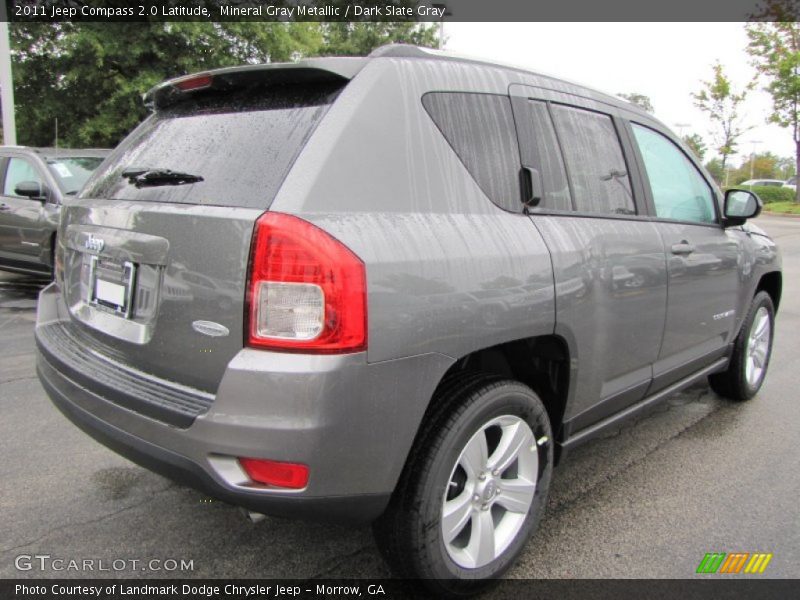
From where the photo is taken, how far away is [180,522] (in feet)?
8.54

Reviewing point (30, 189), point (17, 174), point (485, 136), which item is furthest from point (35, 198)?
point (485, 136)

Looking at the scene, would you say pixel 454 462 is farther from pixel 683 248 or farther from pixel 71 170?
pixel 71 170

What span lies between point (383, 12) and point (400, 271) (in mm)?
22418

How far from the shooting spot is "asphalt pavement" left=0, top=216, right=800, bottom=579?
7.77 ft

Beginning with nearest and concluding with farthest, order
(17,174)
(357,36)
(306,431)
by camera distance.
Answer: (306,431), (17,174), (357,36)

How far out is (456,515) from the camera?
2076mm

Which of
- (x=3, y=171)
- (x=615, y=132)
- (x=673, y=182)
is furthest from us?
(x=3, y=171)

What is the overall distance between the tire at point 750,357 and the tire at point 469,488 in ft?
7.68

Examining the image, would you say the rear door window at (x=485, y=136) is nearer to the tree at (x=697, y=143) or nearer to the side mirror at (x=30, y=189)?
the side mirror at (x=30, y=189)

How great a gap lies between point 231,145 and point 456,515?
56.9 inches

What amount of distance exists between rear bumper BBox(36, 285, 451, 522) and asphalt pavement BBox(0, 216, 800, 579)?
26.9 inches

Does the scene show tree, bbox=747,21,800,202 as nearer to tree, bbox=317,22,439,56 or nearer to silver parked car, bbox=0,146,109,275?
tree, bbox=317,22,439,56

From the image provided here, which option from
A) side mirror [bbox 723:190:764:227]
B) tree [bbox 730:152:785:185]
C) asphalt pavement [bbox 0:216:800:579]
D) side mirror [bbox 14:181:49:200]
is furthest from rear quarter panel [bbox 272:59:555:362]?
tree [bbox 730:152:785:185]

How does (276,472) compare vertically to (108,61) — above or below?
below
